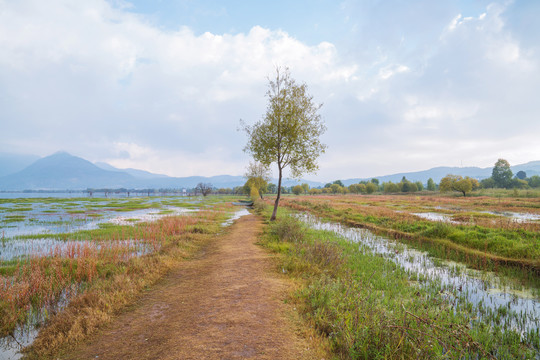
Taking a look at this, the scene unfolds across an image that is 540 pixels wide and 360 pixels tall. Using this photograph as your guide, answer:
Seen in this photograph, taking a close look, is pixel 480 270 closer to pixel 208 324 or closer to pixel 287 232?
pixel 287 232

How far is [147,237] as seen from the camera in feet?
58.7

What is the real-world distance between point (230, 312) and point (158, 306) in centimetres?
255

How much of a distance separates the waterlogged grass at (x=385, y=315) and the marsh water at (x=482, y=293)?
1.00 ft

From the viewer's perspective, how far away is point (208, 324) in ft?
19.0

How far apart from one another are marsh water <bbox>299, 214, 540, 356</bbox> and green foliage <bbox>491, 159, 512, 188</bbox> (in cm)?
13081

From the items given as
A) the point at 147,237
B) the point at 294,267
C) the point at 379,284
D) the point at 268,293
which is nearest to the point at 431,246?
the point at 379,284

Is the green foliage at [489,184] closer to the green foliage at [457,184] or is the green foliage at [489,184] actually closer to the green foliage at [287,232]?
the green foliage at [457,184]

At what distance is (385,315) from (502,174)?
144 metres

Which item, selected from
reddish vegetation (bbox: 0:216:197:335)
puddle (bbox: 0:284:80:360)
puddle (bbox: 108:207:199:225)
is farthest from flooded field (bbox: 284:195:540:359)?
puddle (bbox: 108:207:199:225)

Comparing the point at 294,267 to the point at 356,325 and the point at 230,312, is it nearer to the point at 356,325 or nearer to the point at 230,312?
the point at 230,312

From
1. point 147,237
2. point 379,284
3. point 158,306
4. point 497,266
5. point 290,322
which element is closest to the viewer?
point 290,322

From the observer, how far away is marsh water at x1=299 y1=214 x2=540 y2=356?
667 centimetres

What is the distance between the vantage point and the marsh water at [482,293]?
21.9 ft

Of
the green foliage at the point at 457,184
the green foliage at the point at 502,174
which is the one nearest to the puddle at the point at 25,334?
the green foliage at the point at 457,184
